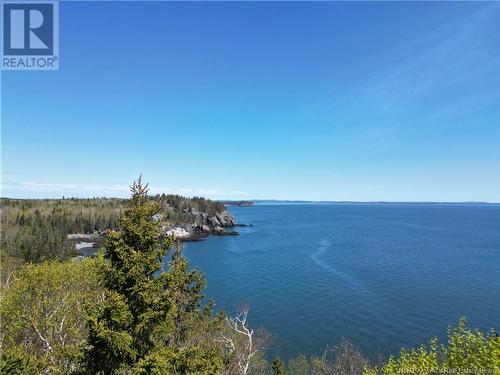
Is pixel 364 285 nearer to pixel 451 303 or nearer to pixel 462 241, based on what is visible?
pixel 451 303

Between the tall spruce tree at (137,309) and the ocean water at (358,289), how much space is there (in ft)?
98.7

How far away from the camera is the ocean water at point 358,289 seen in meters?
44.7

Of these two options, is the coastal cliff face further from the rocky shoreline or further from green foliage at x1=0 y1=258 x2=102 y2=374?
green foliage at x1=0 y1=258 x2=102 y2=374

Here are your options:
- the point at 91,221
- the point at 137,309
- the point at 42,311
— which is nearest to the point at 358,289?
the point at 42,311

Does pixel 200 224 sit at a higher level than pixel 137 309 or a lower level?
lower

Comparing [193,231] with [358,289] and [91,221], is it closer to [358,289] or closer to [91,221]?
[91,221]

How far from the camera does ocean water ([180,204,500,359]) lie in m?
44.7

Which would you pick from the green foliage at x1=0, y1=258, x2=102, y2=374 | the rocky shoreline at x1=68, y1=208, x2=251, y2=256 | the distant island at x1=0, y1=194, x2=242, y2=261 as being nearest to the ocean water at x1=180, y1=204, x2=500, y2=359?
the green foliage at x1=0, y1=258, x2=102, y2=374

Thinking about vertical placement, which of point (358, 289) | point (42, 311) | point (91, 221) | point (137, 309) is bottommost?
point (358, 289)

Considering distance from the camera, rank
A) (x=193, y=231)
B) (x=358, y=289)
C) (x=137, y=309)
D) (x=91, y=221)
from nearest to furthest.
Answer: (x=137, y=309) → (x=358, y=289) → (x=193, y=231) → (x=91, y=221)

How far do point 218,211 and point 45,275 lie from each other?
151 metres

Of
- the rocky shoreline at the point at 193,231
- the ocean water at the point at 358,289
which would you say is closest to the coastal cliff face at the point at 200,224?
the rocky shoreline at the point at 193,231

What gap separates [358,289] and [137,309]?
56326 millimetres

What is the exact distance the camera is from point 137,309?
14.1m
